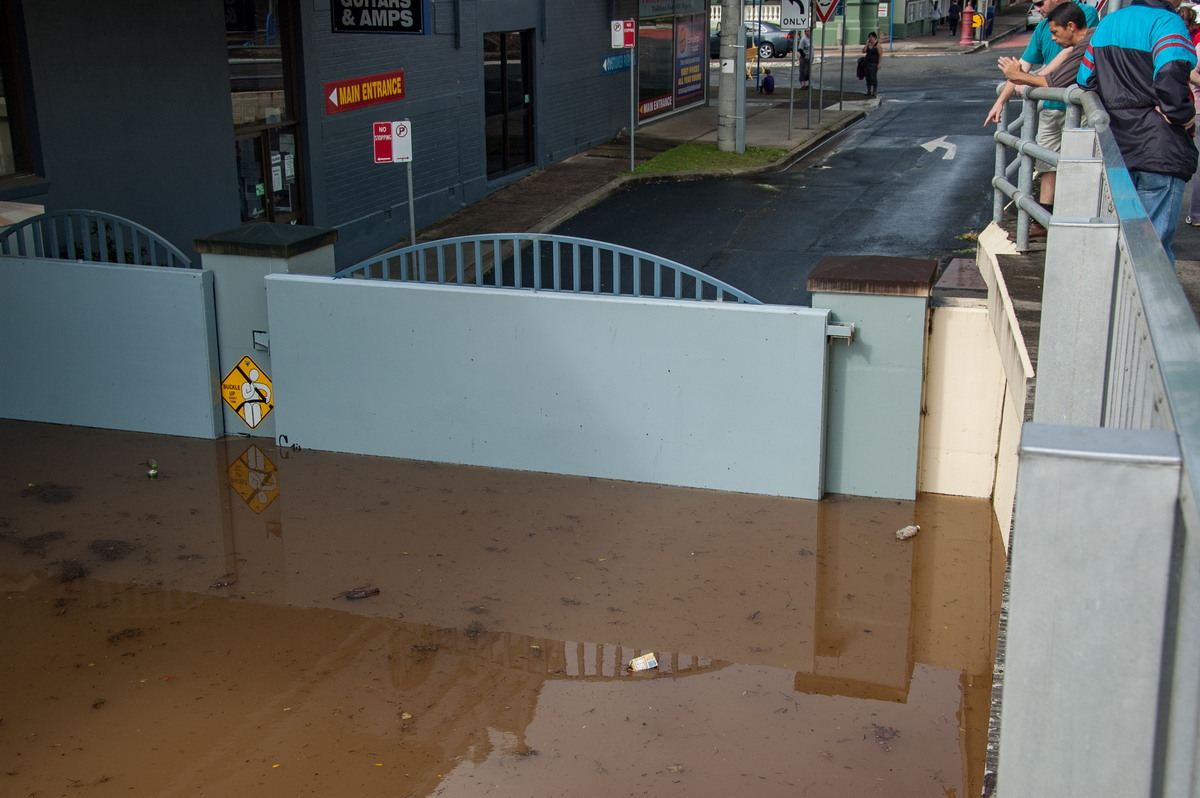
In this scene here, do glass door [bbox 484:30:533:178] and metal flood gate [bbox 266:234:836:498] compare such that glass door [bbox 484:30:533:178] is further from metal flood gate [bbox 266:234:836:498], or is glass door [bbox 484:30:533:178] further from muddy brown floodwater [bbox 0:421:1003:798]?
muddy brown floodwater [bbox 0:421:1003:798]

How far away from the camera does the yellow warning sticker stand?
8.71 m

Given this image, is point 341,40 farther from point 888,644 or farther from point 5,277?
point 888,644

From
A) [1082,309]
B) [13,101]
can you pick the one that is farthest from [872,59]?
[1082,309]

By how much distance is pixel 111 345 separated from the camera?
8891mm

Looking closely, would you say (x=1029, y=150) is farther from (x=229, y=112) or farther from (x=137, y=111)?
(x=229, y=112)

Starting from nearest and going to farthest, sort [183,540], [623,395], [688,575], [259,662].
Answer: [259,662] < [688,575] < [183,540] < [623,395]

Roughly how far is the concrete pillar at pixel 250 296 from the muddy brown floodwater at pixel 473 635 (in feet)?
1.89

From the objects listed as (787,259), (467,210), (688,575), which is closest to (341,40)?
(467,210)

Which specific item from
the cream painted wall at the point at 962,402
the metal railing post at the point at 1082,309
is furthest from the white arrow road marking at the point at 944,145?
the metal railing post at the point at 1082,309

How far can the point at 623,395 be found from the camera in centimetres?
773

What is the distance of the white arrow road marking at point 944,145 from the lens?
2248cm

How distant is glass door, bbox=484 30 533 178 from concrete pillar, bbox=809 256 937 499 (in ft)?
42.7

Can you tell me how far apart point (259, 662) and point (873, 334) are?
4.02 meters

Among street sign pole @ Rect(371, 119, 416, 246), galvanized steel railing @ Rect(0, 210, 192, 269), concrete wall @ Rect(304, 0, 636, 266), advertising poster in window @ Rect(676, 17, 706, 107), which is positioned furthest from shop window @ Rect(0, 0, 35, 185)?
advertising poster in window @ Rect(676, 17, 706, 107)
